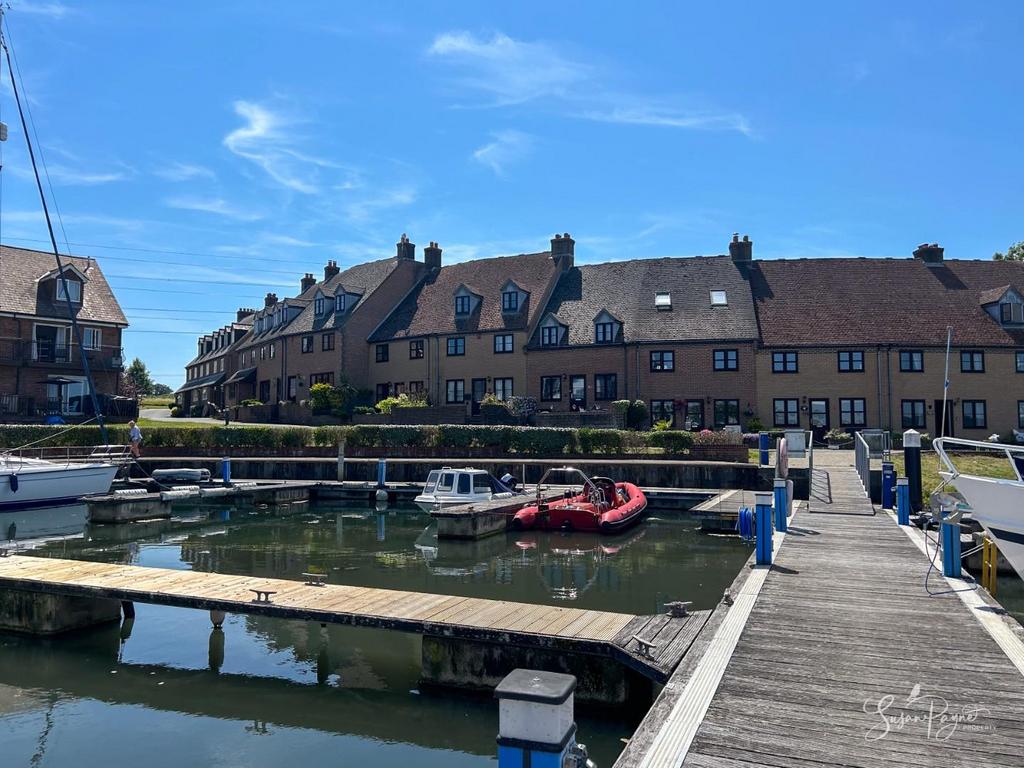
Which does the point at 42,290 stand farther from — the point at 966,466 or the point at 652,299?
the point at 966,466

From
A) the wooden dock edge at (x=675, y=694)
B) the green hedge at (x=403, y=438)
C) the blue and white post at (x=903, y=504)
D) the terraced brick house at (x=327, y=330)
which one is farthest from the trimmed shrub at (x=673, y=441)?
the terraced brick house at (x=327, y=330)

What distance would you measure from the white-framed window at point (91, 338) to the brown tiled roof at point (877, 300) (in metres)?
44.1

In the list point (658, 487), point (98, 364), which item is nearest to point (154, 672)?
point (658, 487)

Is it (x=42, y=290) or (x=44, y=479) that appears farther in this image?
(x=42, y=290)

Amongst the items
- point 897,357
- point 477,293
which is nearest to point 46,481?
point 477,293

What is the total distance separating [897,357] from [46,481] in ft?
140

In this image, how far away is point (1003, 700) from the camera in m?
7.26

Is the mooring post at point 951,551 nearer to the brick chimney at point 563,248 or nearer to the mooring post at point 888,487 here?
the mooring post at point 888,487

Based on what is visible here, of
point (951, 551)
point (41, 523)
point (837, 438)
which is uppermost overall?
point (837, 438)

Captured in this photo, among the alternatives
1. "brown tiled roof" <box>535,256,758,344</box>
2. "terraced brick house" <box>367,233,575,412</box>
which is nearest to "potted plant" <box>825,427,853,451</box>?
"brown tiled roof" <box>535,256,758,344</box>

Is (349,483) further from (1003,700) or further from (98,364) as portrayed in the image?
(1003,700)

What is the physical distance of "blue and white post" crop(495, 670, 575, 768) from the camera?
16.6 feet

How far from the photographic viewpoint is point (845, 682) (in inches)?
307

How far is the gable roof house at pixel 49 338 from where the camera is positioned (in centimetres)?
4872
